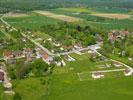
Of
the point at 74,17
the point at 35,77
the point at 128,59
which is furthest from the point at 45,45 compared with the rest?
the point at 74,17

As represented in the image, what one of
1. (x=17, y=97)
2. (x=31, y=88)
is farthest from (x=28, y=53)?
(x=17, y=97)

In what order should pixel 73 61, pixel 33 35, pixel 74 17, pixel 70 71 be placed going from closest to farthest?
pixel 70 71
pixel 73 61
pixel 33 35
pixel 74 17

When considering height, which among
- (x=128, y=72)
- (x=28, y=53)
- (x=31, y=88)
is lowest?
(x=128, y=72)

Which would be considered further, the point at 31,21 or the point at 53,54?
the point at 31,21

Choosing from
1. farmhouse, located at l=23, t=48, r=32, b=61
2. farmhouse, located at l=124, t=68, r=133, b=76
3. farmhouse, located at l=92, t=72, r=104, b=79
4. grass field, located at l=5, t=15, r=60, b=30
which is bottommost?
grass field, located at l=5, t=15, r=60, b=30

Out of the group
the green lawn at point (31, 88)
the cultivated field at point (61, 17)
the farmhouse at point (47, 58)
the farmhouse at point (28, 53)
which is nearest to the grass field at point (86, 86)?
the green lawn at point (31, 88)

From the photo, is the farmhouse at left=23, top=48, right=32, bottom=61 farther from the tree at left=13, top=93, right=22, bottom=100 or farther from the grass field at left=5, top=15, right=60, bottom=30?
the grass field at left=5, top=15, right=60, bottom=30

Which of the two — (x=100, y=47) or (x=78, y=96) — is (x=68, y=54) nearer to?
(x=100, y=47)

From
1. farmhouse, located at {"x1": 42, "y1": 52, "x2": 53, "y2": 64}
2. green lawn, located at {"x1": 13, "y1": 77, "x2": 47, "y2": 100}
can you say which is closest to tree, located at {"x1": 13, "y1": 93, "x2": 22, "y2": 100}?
green lawn, located at {"x1": 13, "y1": 77, "x2": 47, "y2": 100}

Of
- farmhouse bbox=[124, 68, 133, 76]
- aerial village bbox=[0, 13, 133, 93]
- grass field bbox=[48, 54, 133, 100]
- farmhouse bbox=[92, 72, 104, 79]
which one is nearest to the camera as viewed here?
grass field bbox=[48, 54, 133, 100]

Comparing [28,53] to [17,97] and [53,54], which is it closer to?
[53,54]

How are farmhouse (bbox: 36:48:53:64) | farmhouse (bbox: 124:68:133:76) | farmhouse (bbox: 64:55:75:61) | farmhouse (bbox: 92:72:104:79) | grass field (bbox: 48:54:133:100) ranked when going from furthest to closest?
1. farmhouse (bbox: 64:55:75:61)
2. farmhouse (bbox: 36:48:53:64)
3. farmhouse (bbox: 124:68:133:76)
4. farmhouse (bbox: 92:72:104:79)
5. grass field (bbox: 48:54:133:100)
